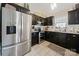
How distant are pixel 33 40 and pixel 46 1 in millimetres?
753

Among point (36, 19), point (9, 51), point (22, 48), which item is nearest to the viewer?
point (9, 51)

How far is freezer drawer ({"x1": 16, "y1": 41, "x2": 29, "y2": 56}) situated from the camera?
75.8 inches

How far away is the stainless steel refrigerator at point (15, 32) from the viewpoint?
173 centimetres

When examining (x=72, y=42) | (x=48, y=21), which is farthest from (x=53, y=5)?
(x=72, y=42)

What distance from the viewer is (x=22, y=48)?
6.61 feet

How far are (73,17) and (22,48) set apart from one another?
1133 mm

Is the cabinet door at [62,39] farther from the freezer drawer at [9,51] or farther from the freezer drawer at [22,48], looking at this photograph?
the freezer drawer at [9,51]

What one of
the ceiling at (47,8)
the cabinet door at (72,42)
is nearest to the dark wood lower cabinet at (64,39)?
the cabinet door at (72,42)

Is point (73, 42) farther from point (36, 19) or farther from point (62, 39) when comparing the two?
point (36, 19)

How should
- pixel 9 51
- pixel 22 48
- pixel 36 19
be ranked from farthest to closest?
pixel 22 48, pixel 36 19, pixel 9 51

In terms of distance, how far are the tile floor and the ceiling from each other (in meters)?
0.56

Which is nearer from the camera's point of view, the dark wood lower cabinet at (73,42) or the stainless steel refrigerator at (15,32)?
the stainless steel refrigerator at (15,32)

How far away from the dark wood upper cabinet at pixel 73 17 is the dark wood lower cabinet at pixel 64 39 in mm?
241

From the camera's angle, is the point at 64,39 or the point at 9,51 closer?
the point at 9,51
